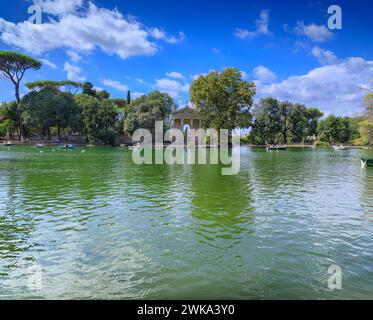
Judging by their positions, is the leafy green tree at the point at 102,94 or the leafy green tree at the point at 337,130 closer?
the leafy green tree at the point at 337,130

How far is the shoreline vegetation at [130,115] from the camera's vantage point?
72250 millimetres

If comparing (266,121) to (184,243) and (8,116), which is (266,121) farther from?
(184,243)

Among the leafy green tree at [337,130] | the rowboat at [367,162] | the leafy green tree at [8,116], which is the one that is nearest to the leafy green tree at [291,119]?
the leafy green tree at [337,130]

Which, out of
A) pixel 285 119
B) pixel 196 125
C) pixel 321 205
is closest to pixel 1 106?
pixel 196 125

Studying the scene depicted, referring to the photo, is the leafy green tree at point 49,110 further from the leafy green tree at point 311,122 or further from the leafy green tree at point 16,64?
the leafy green tree at point 311,122

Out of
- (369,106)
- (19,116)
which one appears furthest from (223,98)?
(19,116)

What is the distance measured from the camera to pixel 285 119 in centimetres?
9844

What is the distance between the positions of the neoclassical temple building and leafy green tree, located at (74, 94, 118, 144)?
55.1 ft

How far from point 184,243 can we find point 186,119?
81.8 m

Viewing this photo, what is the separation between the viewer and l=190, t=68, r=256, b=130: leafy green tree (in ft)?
233

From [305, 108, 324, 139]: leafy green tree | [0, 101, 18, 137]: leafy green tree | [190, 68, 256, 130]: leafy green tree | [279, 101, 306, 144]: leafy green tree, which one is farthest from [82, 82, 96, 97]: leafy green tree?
[305, 108, 324, 139]: leafy green tree

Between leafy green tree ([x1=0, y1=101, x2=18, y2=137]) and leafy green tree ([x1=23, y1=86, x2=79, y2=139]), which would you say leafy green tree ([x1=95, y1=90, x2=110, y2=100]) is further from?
leafy green tree ([x1=0, y1=101, x2=18, y2=137])

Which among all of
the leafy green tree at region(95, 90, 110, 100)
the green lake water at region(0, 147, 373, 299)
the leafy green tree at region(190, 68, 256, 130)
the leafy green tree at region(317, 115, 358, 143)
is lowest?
the green lake water at region(0, 147, 373, 299)
